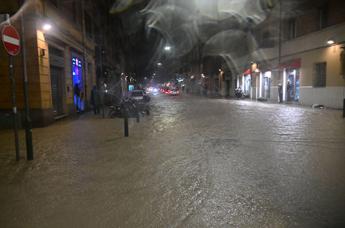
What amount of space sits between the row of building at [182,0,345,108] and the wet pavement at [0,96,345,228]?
14.7 metres

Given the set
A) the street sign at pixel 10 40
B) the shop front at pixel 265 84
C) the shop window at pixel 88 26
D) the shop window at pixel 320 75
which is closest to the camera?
the street sign at pixel 10 40

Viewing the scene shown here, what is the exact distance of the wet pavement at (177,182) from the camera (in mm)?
4590

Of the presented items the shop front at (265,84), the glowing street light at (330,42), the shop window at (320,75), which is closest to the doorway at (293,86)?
the shop window at (320,75)

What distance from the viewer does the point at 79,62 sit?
902 inches

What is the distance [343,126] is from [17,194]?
12.1 meters

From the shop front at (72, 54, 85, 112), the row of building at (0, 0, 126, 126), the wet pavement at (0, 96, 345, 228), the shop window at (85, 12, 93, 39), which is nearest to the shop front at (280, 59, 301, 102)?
the row of building at (0, 0, 126, 126)

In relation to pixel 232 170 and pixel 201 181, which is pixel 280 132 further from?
pixel 201 181

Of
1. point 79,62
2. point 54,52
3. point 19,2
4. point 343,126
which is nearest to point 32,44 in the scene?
point 19,2

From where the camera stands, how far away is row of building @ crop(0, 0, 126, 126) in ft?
46.0

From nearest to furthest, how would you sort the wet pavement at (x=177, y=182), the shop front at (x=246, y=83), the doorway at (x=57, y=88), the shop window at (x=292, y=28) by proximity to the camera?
the wet pavement at (x=177, y=182)
the doorway at (x=57, y=88)
the shop window at (x=292, y=28)
the shop front at (x=246, y=83)

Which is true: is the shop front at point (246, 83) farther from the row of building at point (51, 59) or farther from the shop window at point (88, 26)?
the row of building at point (51, 59)

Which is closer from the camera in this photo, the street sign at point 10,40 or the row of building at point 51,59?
the street sign at point 10,40

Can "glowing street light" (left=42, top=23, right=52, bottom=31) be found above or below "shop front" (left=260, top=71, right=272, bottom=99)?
above

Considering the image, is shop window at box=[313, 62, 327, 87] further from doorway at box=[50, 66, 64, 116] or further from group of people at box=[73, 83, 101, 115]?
doorway at box=[50, 66, 64, 116]
